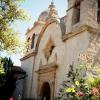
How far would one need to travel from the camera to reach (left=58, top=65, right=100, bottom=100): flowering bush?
8.73 metres

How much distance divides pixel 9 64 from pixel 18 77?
5.14ft

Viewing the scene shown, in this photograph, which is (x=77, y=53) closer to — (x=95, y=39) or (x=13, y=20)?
(x=95, y=39)

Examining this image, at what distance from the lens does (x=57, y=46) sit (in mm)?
16375

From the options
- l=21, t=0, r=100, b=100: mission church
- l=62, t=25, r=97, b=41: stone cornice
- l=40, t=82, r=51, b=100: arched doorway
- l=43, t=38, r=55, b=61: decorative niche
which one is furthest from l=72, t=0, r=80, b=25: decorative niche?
l=40, t=82, r=51, b=100: arched doorway

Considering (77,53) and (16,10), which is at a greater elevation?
(16,10)

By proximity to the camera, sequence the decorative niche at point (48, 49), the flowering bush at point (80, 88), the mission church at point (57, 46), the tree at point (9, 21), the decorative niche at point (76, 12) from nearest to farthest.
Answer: the flowering bush at point (80, 88) → the tree at point (9, 21) → the mission church at point (57, 46) → the decorative niche at point (76, 12) → the decorative niche at point (48, 49)

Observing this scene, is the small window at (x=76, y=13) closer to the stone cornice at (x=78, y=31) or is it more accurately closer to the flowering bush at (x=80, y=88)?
the stone cornice at (x=78, y=31)

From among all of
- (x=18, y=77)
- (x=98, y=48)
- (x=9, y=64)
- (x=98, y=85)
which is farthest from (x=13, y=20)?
A: (x=18, y=77)

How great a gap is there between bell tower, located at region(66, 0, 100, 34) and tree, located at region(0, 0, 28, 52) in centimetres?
348

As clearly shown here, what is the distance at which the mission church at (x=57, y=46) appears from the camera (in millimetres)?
14172

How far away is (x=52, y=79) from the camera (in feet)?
52.6

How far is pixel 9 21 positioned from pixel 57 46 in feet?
15.4

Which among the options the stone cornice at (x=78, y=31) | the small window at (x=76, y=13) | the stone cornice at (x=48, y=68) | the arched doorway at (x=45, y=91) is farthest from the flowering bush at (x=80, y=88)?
the small window at (x=76, y=13)

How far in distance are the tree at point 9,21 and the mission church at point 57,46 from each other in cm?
236
